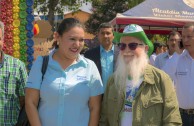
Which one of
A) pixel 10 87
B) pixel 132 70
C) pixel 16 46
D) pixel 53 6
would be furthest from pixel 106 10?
pixel 132 70

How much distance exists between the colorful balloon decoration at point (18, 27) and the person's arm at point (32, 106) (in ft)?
8.73

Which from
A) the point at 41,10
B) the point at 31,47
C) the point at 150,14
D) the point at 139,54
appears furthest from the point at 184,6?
the point at 41,10

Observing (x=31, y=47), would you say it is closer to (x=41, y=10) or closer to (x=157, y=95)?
(x=157, y=95)

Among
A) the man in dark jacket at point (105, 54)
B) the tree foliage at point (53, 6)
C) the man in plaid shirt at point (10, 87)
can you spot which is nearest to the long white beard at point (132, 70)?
the man in plaid shirt at point (10, 87)

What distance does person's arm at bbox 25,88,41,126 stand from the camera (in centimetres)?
303

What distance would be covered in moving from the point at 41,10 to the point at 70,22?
25.7 meters

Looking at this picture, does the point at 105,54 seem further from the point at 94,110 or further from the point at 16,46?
the point at 94,110

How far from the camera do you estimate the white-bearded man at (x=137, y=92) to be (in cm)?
302

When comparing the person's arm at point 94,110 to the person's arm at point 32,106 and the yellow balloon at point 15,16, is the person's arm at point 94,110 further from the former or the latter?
the yellow balloon at point 15,16

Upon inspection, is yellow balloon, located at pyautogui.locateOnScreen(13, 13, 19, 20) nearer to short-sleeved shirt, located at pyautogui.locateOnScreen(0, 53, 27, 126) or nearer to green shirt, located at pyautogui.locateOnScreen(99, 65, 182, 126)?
short-sleeved shirt, located at pyautogui.locateOnScreen(0, 53, 27, 126)

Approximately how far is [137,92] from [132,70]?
208 mm

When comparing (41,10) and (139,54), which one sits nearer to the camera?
(139,54)

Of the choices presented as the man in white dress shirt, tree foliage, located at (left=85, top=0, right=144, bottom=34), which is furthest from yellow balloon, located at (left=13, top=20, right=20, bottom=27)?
tree foliage, located at (left=85, top=0, right=144, bottom=34)

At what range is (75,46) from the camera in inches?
120
